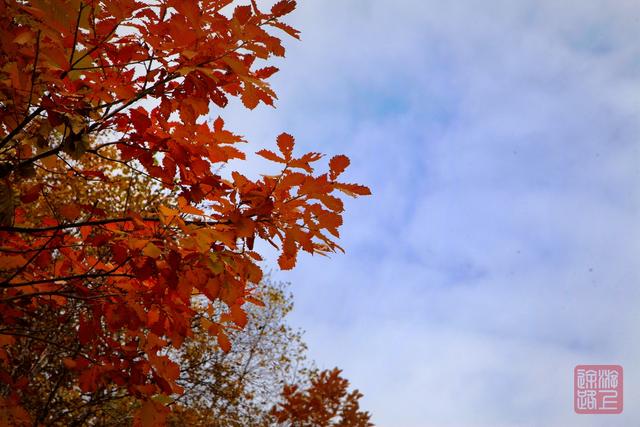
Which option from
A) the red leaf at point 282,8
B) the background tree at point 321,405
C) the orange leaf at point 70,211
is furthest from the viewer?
the background tree at point 321,405

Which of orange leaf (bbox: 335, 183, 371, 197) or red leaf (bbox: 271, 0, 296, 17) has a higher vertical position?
red leaf (bbox: 271, 0, 296, 17)

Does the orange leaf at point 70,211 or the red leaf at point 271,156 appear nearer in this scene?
the red leaf at point 271,156

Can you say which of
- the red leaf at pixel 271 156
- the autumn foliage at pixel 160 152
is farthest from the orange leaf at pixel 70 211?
the red leaf at pixel 271 156

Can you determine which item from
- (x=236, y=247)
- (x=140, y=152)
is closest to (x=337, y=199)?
(x=236, y=247)

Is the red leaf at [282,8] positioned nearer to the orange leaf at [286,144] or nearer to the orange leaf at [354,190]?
the orange leaf at [286,144]

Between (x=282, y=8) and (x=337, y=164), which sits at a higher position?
(x=282, y=8)

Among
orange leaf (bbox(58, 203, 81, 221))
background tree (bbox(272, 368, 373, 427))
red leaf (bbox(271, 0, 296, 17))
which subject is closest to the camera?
red leaf (bbox(271, 0, 296, 17))

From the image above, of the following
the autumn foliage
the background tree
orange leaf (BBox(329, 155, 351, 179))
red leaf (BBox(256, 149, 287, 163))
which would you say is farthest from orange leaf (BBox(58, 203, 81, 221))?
the background tree

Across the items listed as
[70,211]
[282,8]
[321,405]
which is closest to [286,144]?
[282,8]

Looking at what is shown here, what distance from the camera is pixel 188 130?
102 inches

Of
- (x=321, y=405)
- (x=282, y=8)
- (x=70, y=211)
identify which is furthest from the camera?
(x=321, y=405)

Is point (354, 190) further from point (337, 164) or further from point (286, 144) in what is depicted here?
point (286, 144)

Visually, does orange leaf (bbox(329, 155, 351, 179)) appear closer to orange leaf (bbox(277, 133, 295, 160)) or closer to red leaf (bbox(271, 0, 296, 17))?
orange leaf (bbox(277, 133, 295, 160))

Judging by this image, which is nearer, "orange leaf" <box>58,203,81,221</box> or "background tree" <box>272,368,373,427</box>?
"orange leaf" <box>58,203,81,221</box>
